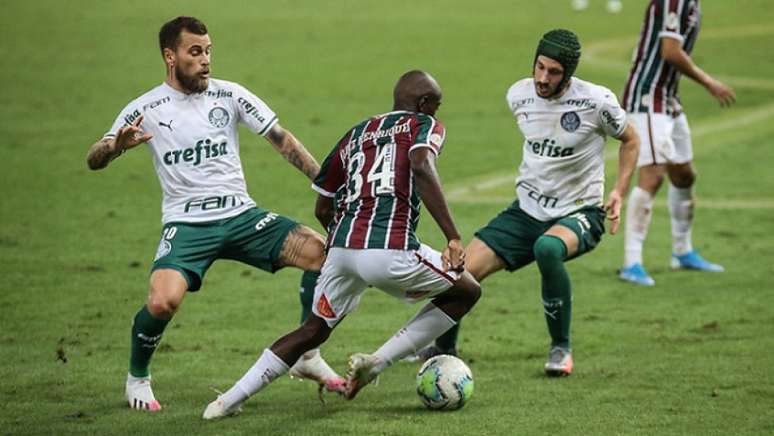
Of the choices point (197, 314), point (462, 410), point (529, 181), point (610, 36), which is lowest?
point (610, 36)

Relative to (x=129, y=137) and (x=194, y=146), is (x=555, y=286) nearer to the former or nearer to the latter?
(x=194, y=146)

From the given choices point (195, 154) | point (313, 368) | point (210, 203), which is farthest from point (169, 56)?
point (313, 368)

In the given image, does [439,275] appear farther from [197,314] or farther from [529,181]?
[197,314]

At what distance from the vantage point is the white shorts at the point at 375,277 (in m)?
7.80

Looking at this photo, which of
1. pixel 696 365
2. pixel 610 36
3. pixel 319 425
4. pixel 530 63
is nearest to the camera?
pixel 319 425

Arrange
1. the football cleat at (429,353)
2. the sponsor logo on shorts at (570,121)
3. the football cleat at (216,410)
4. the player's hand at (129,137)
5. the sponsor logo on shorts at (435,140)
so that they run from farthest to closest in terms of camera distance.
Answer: the football cleat at (429,353) < the sponsor logo on shorts at (570,121) < the player's hand at (129,137) < the football cleat at (216,410) < the sponsor logo on shorts at (435,140)

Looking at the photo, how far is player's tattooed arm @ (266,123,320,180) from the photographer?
8.63m

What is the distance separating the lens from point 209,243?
849cm

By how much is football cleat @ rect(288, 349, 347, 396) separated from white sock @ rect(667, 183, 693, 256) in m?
5.14

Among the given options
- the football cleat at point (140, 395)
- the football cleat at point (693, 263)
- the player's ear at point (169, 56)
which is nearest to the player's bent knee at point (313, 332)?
the football cleat at point (140, 395)

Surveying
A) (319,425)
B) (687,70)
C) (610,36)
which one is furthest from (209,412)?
(610,36)

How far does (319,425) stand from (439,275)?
1.05 m

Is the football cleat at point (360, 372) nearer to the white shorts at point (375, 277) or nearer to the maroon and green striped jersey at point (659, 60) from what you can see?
the white shorts at point (375, 277)

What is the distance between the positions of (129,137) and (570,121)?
118 inches
